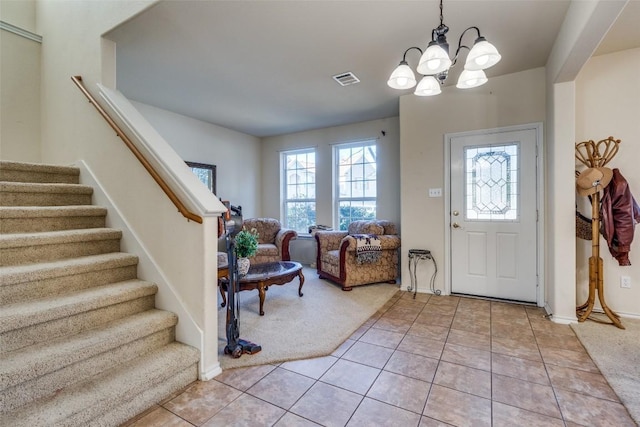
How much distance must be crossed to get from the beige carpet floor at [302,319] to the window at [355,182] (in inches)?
59.2

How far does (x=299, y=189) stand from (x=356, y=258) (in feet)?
7.84

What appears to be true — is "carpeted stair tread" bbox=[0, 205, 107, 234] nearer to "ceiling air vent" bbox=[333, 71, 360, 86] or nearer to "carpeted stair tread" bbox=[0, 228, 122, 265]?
"carpeted stair tread" bbox=[0, 228, 122, 265]

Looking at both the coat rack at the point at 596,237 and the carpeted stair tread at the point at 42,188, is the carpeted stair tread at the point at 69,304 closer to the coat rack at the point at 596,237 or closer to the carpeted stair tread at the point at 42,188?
the carpeted stair tread at the point at 42,188

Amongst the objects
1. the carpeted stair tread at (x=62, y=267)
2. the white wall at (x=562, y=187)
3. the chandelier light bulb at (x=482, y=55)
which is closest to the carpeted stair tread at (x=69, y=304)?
the carpeted stair tread at (x=62, y=267)

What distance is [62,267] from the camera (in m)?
1.76

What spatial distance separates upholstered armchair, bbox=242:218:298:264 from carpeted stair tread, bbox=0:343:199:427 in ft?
9.00

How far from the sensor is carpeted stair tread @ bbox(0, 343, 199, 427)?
4.20ft

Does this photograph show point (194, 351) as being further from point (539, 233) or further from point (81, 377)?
point (539, 233)

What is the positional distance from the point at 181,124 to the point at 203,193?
133 inches

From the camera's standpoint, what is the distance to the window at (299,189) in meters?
5.66

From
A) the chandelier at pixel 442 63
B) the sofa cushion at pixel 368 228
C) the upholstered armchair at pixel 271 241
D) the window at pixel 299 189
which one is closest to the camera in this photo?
the chandelier at pixel 442 63

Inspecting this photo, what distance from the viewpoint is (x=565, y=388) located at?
176 cm

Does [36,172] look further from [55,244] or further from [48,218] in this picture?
[55,244]

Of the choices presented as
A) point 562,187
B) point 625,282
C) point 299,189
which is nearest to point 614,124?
point 562,187
